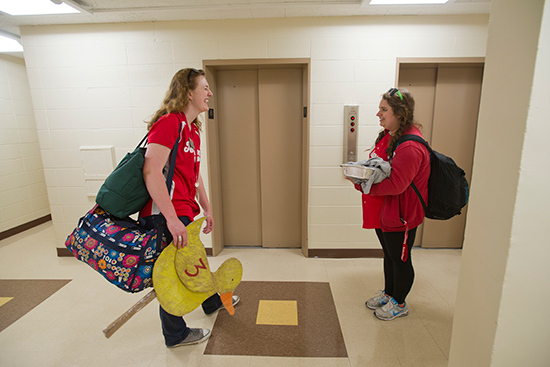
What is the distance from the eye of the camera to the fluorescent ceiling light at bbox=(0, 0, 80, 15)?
87.7 inches

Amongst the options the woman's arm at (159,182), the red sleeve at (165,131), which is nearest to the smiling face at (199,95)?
the red sleeve at (165,131)

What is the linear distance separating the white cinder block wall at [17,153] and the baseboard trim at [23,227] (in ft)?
0.14

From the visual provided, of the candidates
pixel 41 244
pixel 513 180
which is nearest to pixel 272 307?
pixel 513 180

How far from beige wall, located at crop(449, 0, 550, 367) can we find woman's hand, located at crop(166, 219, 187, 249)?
1200mm

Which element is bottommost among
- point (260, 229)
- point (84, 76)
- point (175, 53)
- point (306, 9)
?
point (260, 229)

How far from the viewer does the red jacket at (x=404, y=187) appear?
162 cm

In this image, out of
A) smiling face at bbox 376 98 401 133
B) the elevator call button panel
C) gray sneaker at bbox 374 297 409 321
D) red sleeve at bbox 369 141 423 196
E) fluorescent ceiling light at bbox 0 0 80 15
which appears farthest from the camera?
the elevator call button panel

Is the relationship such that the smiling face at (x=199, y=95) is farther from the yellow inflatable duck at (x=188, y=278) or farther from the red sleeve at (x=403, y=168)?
the red sleeve at (x=403, y=168)

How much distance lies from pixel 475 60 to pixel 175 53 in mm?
2801

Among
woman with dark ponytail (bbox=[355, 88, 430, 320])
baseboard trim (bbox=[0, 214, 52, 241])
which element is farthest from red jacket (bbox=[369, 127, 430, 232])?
baseboard trim (bbox=[0, 214, 52, 241])

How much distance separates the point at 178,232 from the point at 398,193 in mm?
1251

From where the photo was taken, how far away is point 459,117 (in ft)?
9.52

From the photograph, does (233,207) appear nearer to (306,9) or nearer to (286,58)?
(286,58)

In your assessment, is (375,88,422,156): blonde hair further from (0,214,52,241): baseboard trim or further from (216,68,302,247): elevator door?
(0,214,52,241): baseboard trim
